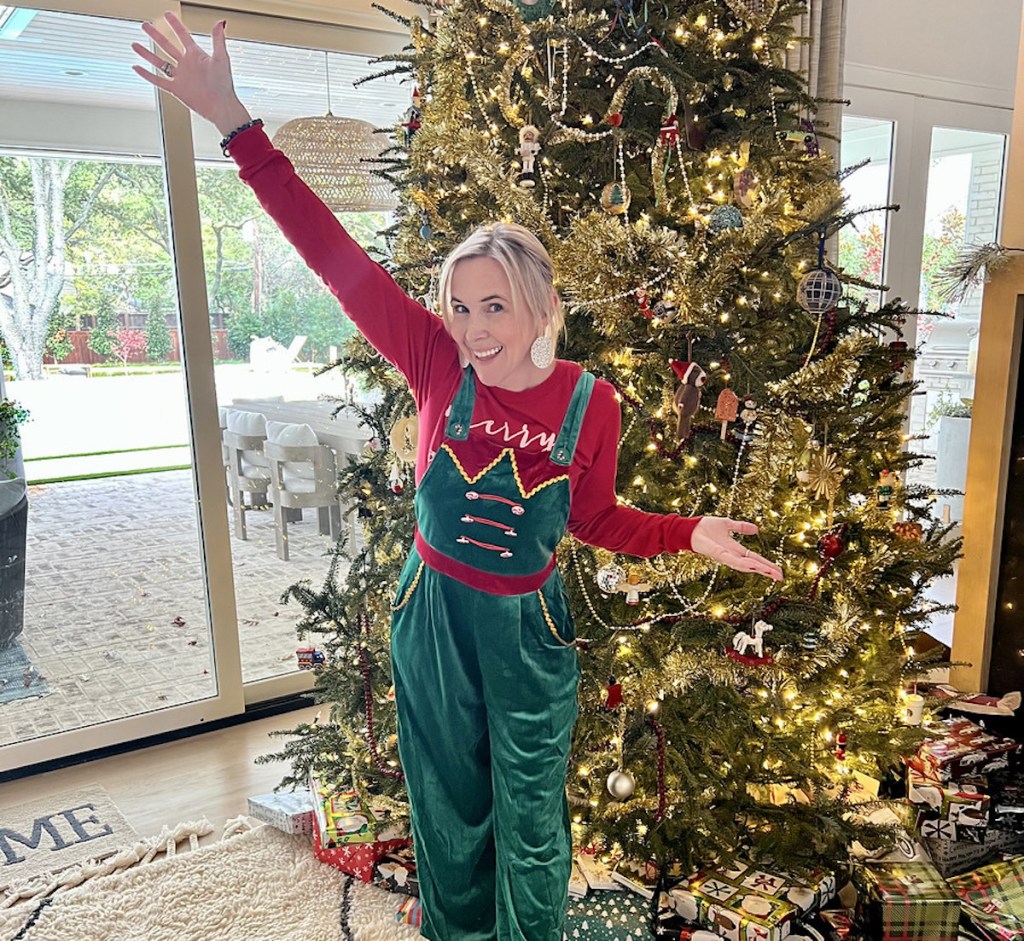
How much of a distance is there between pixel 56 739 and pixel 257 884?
1.00m

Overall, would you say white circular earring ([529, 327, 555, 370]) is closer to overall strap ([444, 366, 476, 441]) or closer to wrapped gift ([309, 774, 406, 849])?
overall strap ([444, 366, 476, 441])

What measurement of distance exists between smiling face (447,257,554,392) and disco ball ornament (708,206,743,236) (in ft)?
1.74

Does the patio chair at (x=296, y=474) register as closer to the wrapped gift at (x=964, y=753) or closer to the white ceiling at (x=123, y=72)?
the white ceiling at (x=123, y=72)

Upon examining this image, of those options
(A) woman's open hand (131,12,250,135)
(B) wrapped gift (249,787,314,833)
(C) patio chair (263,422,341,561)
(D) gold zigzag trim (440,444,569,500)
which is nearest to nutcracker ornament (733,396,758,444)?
(D) gold zigzag trim (440,444,569,500)

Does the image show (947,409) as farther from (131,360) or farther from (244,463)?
(131,360)

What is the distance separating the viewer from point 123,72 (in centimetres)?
260

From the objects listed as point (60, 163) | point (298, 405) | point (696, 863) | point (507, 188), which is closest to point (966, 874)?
point (696, 863)

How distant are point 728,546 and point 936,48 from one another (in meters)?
3.07

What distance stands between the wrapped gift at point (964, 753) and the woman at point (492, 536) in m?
1.24

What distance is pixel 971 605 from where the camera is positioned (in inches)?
110

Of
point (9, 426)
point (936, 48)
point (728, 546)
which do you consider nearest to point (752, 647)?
point (728, 546)

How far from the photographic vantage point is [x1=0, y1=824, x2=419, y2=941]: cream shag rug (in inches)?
79.1

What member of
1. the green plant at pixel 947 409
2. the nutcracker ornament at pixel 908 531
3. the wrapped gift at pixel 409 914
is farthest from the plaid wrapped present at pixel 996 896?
the green plant at pixel 947 409

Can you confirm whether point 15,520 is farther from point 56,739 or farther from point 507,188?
point 507,188
